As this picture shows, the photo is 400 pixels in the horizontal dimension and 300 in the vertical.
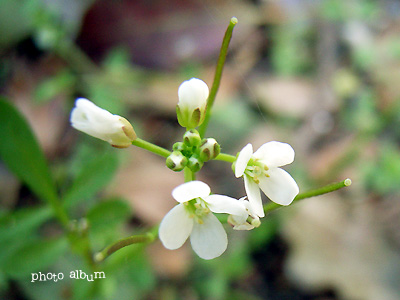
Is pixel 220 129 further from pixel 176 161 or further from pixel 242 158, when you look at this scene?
pixel 242 158

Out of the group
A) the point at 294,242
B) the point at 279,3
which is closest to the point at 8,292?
the point at 294,242

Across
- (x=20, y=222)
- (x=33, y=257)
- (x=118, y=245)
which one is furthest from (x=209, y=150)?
(x=20, y=222)

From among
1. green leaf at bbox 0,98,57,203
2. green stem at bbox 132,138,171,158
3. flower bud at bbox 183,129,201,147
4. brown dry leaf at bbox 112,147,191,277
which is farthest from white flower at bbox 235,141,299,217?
brown dry leaf at bbox 112,147,191,277

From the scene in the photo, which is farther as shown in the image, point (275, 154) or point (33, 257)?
point (33, 257)

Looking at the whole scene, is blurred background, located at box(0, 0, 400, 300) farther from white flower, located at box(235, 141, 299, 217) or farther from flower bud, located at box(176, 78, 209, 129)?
white flower, located at box(235, 141, 299, 217)

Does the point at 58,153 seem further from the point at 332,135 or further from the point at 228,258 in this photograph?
the point at 332,135

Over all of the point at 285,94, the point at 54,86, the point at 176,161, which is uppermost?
the point at 285,94

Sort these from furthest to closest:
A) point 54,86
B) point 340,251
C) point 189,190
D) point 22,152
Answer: point 340,251 → point 54,86 → point 22,152 → point 189,190
